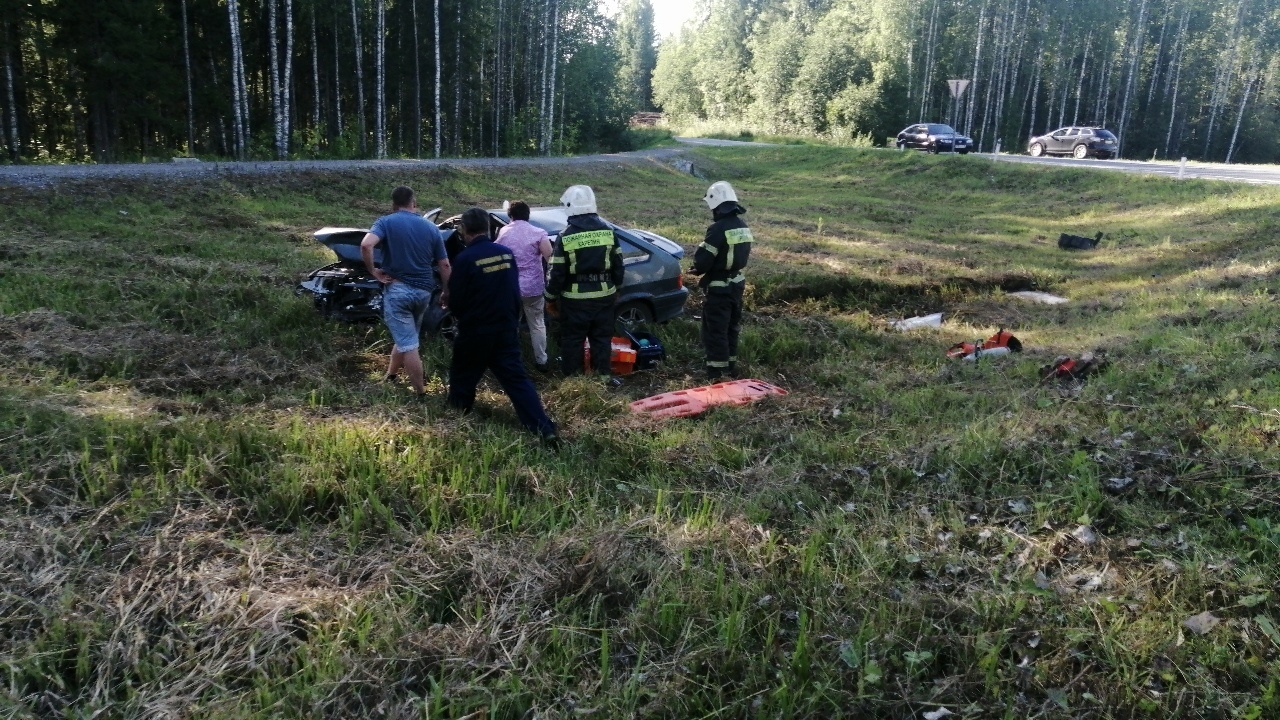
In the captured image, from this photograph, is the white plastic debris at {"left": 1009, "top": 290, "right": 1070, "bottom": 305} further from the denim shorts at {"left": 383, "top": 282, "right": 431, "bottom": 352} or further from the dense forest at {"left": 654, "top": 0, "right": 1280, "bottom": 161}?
the dense forest at {"left": 654, "top": 0, "right": 1280, "bottom": 161}

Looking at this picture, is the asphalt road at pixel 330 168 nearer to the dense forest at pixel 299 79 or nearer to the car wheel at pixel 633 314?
the dense forest at pixel 299 79

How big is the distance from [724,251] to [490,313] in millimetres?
2919

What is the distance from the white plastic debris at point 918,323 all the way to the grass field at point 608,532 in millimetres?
2096

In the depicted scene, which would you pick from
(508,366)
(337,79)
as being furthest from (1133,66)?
(508,366)

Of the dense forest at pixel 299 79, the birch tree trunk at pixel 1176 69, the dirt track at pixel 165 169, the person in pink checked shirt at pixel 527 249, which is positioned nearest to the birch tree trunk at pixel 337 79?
the dense forest at pixel 299 79

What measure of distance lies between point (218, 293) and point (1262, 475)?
8611 millimetres

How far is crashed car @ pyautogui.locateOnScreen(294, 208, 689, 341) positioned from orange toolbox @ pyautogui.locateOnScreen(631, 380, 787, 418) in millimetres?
1561

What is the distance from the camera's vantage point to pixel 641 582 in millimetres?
3492

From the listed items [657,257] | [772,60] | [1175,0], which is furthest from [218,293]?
[1175,0]

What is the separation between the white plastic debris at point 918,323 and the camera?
9.98 m

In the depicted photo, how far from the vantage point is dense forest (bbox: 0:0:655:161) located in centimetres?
2089

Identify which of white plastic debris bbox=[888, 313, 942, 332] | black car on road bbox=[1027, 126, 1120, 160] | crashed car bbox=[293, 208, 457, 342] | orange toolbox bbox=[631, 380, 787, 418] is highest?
black car on road bbox=[1027, 126, 1120, 160]

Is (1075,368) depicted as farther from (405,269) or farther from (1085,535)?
(405,269)

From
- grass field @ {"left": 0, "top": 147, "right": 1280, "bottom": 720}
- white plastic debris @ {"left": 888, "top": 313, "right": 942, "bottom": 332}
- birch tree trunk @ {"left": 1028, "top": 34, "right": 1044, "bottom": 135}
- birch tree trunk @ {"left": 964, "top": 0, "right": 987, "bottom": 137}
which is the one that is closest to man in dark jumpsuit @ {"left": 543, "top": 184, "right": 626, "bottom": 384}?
grass field @ {"left": 0, "top": 147, "right": 1280, "bottom": 720}
